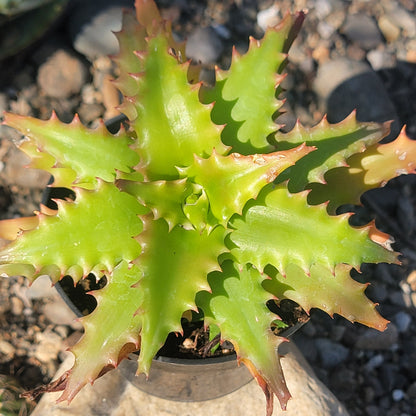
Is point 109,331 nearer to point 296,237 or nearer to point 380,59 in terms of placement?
point 296,237

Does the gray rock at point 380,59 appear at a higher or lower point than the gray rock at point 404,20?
lower

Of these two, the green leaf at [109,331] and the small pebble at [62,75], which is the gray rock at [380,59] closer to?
the small pebble at [62,75]

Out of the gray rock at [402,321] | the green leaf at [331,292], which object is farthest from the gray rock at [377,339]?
the green leaf at [331,292]

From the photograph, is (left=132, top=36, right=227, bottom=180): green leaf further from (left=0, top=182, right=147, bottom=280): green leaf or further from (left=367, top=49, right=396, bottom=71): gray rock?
(left=367, top=49, right=396, bottom=71): gray rock

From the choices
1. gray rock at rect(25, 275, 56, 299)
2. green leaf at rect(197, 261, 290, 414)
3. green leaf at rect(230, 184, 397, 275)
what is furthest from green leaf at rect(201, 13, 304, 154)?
gray rock at rect(25, 275, 56, 299)

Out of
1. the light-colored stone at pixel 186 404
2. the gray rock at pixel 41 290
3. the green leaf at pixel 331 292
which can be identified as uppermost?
the green leaf at pixel 331 292

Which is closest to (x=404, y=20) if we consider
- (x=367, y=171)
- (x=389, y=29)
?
(x=389, y=29)
